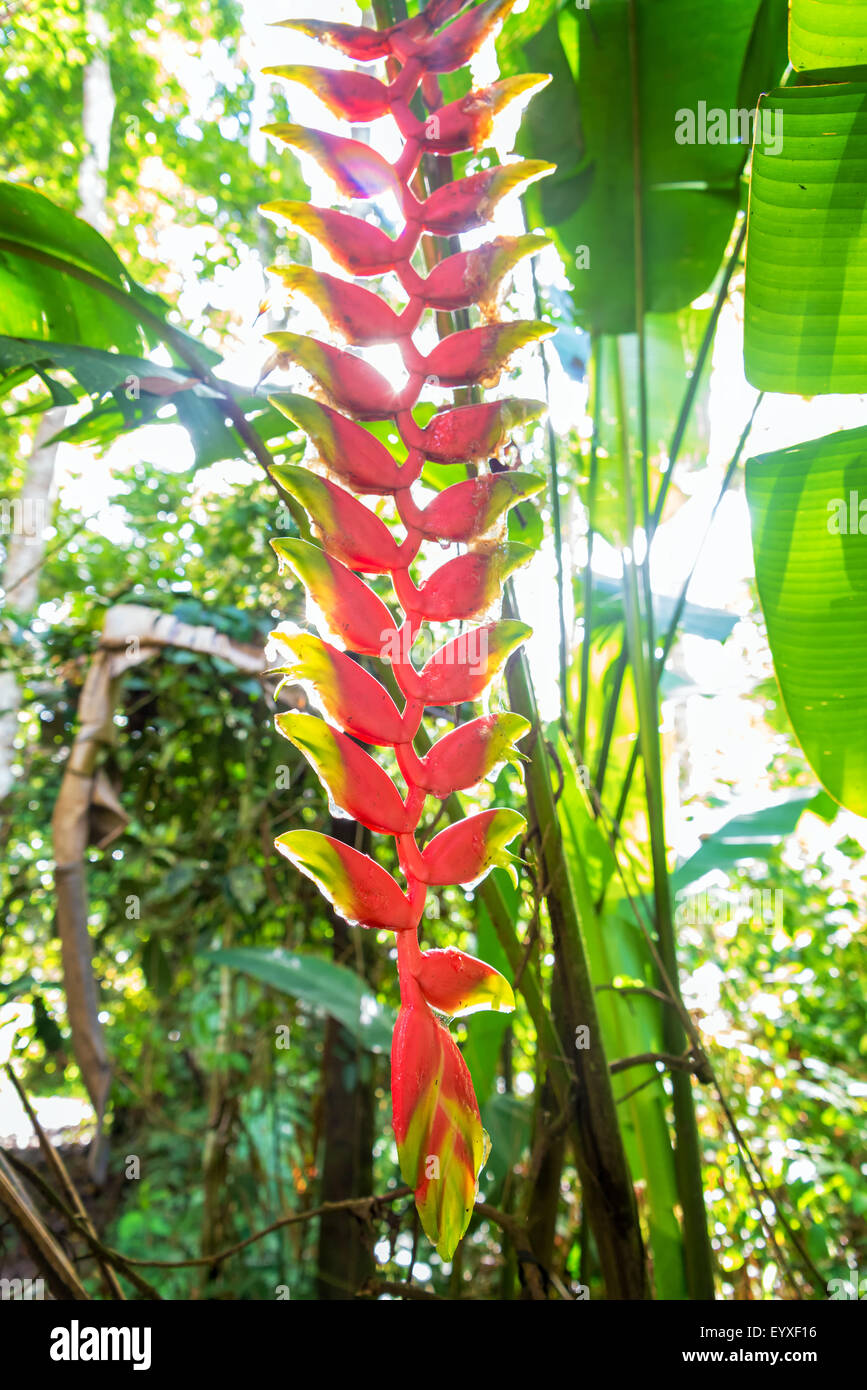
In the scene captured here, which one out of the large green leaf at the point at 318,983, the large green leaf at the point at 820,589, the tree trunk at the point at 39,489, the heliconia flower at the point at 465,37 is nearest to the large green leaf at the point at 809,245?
the large green leaf at the point at 820,589

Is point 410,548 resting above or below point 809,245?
below

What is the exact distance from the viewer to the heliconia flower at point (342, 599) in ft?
0.85

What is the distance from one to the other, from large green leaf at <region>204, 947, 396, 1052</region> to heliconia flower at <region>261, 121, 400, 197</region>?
1136 millimetres

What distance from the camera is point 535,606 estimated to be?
2.92 feet

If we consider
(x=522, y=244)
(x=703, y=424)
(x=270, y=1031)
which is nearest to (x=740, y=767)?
(x=703, y=424)

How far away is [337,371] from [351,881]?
18 cm

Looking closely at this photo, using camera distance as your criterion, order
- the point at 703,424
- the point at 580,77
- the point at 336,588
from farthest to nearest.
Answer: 1. the point at 703,424
2. the point at 580,77
3. the point at 336,588

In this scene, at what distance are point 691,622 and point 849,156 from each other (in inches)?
28.1

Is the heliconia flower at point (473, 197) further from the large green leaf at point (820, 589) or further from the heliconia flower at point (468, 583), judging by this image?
the large green leaf at point (820, 589)

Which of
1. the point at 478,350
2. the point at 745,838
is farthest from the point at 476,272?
the point at 745,838

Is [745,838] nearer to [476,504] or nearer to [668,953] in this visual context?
[668,953]

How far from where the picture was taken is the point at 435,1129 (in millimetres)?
236
